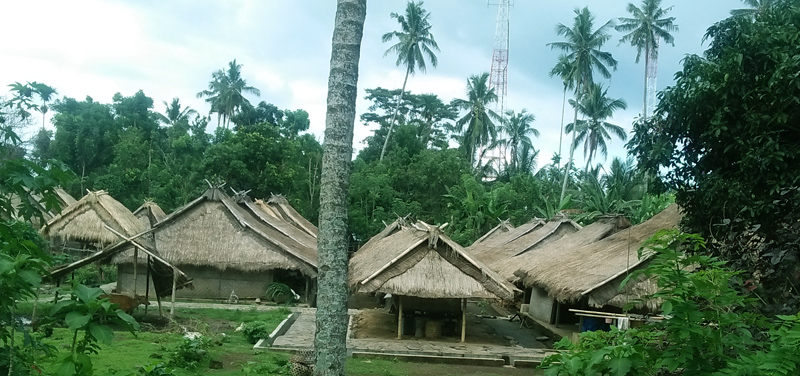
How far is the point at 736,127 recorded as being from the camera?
26.0 ft

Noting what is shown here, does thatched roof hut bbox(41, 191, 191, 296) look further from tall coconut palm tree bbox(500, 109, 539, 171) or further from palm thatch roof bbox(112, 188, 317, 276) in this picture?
tall coconut palm tree bbox(500, 109, 539, 171)

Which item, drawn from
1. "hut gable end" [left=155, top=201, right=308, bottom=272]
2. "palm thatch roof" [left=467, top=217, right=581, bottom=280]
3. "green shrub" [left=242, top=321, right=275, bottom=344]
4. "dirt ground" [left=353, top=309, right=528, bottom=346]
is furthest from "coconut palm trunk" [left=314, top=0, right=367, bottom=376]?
"palm thatch roof" [left=467, top=217, right=581, bottom=280]

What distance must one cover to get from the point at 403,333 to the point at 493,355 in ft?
10.2

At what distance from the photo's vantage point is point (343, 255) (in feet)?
21.2

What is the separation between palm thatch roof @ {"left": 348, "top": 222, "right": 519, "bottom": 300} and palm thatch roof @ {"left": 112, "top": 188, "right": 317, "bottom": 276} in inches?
251

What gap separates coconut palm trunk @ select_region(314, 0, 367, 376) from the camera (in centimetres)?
639

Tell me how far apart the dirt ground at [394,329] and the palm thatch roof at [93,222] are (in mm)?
10970

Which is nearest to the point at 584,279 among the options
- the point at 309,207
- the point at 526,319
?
the point at 526,319

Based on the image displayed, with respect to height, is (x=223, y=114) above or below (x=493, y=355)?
above

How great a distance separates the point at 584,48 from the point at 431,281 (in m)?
26.7

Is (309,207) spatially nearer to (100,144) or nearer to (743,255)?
(100,144)

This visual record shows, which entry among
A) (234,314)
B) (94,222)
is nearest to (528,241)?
(234,314)

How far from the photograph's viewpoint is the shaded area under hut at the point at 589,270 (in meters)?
13.9

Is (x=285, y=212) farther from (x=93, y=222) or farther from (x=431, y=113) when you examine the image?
(x=431, y=113)
